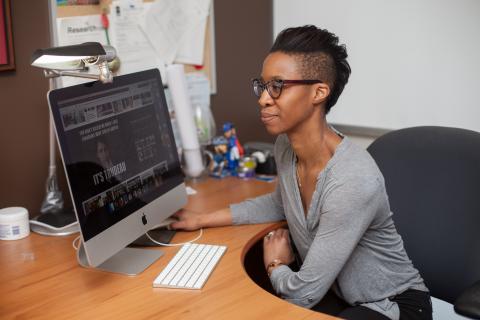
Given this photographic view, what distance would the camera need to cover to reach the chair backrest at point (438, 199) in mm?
1497

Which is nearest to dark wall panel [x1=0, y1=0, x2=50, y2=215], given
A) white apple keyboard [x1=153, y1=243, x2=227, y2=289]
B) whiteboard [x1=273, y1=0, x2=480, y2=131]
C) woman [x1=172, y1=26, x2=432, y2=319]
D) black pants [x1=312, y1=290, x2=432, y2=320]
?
white apple keyboard [x1=153, y1=243, x2=227, y2=289]

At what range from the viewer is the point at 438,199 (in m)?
1.56

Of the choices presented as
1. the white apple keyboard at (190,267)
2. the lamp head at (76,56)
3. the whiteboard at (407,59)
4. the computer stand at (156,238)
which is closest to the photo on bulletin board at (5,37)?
the lamp head at (76,56)

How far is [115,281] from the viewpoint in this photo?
133cm

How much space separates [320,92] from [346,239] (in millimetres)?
376

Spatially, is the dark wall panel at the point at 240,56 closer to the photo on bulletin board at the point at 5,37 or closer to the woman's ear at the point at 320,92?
the photo on bulletin board at the point at 5,37

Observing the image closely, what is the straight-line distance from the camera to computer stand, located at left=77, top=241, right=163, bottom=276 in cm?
139

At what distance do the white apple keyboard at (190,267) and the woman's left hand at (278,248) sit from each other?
0.13m

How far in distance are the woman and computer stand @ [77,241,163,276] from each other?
328 mm

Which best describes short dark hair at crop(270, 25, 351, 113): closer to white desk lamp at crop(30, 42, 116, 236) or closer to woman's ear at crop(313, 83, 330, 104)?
woman's ear at crop(313, 83, 330, 104)

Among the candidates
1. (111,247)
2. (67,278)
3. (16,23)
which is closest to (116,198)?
(111,247)

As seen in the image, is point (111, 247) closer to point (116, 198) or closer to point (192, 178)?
point (116, 198)

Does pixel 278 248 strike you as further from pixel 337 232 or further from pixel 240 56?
pixel 240 56

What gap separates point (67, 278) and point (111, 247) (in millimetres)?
138
